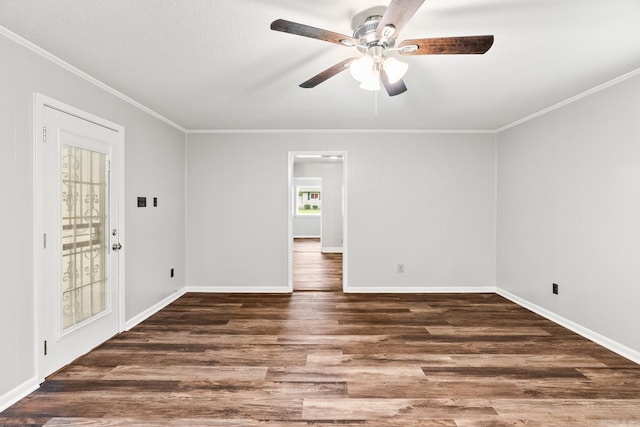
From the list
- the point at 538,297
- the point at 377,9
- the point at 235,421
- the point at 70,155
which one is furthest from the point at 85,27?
the point at 538,297

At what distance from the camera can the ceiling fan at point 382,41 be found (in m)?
1.47

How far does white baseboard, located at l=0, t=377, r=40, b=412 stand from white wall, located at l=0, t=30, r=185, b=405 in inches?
0.5

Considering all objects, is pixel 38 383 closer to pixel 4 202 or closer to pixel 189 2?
pixel 4 202

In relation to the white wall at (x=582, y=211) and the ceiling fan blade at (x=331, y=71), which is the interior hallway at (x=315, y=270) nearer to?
the white wall at (x=582, y=211)

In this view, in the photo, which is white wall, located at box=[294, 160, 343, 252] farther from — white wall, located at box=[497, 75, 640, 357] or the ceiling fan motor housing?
the ceiling fan motor housing

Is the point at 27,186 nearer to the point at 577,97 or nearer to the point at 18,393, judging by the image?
the point at 18,393

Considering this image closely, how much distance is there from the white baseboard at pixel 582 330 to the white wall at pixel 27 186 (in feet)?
14.9

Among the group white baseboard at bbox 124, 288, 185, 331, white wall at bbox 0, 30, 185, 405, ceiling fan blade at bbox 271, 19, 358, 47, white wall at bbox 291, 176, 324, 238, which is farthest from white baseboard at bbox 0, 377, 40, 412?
white wall at bbox 291, 176, 324, 238

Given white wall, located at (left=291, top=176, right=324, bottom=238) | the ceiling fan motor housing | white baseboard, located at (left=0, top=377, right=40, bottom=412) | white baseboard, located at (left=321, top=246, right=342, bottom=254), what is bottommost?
white baseboard, located at (left=0, top=377, right=40, bottom=412)

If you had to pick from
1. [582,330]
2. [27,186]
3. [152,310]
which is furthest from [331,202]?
[27,186]

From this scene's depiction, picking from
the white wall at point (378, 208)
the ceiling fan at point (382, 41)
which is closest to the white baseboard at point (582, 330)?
the white wall at point (378, 208)

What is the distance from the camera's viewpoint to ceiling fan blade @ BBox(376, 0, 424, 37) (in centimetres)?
133

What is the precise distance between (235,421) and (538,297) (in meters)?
3.63

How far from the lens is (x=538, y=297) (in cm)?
379
